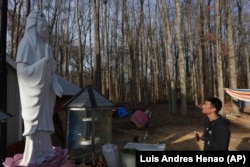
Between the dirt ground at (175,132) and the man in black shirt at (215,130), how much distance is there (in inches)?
212

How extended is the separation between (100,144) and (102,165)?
1.05 m

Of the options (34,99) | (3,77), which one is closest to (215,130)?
(34,99)

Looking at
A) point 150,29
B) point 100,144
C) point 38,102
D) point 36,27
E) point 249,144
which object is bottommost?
point 249,144

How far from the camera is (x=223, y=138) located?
3.88 m

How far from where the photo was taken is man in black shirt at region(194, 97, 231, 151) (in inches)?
153

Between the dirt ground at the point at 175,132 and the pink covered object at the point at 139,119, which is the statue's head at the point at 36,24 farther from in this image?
the pink covered object at the point at 139,119

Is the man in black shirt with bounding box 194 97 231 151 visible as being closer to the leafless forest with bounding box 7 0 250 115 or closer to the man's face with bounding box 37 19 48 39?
the man's face with bounding box 37 19 48 39

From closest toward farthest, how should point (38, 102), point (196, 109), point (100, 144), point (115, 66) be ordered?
point (38, 102) → point (100, 144) → point (196, 109) → point (115, 66)

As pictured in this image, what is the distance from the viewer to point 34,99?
4.84 m

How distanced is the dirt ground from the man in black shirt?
540 cm

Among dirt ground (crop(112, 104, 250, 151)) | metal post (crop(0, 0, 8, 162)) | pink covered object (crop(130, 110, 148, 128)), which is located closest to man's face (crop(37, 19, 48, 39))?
metal post (crop(0, 0, 8, 162))

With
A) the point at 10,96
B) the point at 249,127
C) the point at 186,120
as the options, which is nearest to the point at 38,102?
the point at 10,96

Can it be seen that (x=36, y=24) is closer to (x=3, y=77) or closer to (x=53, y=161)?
(x=3, y=77)

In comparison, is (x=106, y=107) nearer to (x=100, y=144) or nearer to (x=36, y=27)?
(x=100, y=144)
